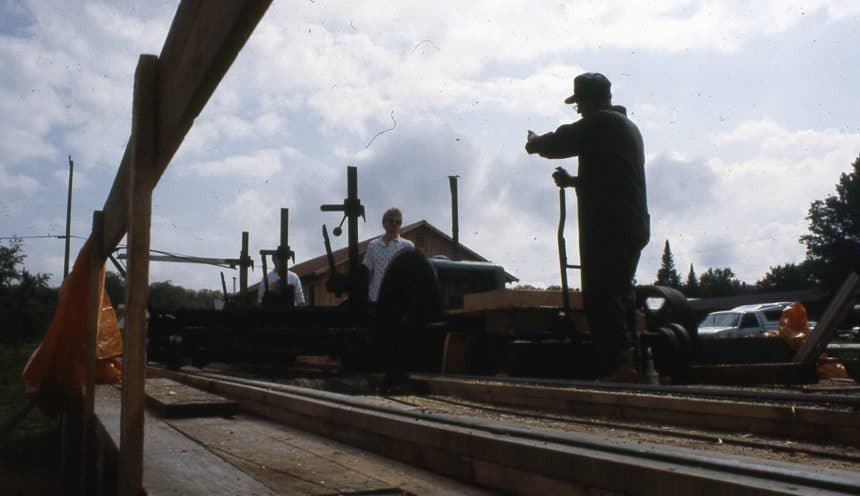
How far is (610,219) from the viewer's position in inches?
A: 217

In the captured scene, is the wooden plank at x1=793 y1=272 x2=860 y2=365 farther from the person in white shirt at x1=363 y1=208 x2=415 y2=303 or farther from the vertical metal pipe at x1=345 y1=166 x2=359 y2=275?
the vertical metal pipe at x1=345 y1=166 x2=359 y2=275

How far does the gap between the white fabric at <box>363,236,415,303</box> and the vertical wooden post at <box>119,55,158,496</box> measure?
5941 millimetres

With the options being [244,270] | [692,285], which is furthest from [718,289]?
[244,270]

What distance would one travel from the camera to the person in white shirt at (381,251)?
8383 millimetres

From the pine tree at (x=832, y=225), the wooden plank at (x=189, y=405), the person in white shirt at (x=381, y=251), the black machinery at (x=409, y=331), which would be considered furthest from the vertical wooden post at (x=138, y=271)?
the pine tree at (x=832, y=225)

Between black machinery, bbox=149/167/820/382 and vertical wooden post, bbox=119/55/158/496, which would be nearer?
vertical wooden post, bbox=119/55/158/496

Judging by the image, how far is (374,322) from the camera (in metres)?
7.43

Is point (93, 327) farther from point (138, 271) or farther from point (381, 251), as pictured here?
point (381, 251)

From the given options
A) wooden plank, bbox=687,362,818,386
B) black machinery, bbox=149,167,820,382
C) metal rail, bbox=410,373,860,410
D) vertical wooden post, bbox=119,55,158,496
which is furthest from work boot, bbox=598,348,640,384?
vertical wooden post, bbox=119,55,158,496

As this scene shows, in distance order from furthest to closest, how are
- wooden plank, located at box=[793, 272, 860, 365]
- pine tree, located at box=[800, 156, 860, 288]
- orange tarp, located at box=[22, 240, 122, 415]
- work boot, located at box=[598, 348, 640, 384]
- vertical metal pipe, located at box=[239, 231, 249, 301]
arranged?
pine tree, located at box=[800, 156, 860, 288]
vertical metal pipe, located at box=[239, 231, 249, 301]
wooden plank, located at box=[793, 272, 860, 365]
work boot, located at box=[598, 348, 640, 384]
orange tarp, located at box=[22, 240, 122, 415]

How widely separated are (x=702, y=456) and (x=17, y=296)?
1963 inches

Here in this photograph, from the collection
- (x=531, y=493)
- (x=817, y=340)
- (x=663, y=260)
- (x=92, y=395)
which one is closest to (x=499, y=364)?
(x=817, y=340)

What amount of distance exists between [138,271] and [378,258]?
6.19 m

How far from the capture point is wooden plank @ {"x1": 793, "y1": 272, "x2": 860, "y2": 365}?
237 inches
